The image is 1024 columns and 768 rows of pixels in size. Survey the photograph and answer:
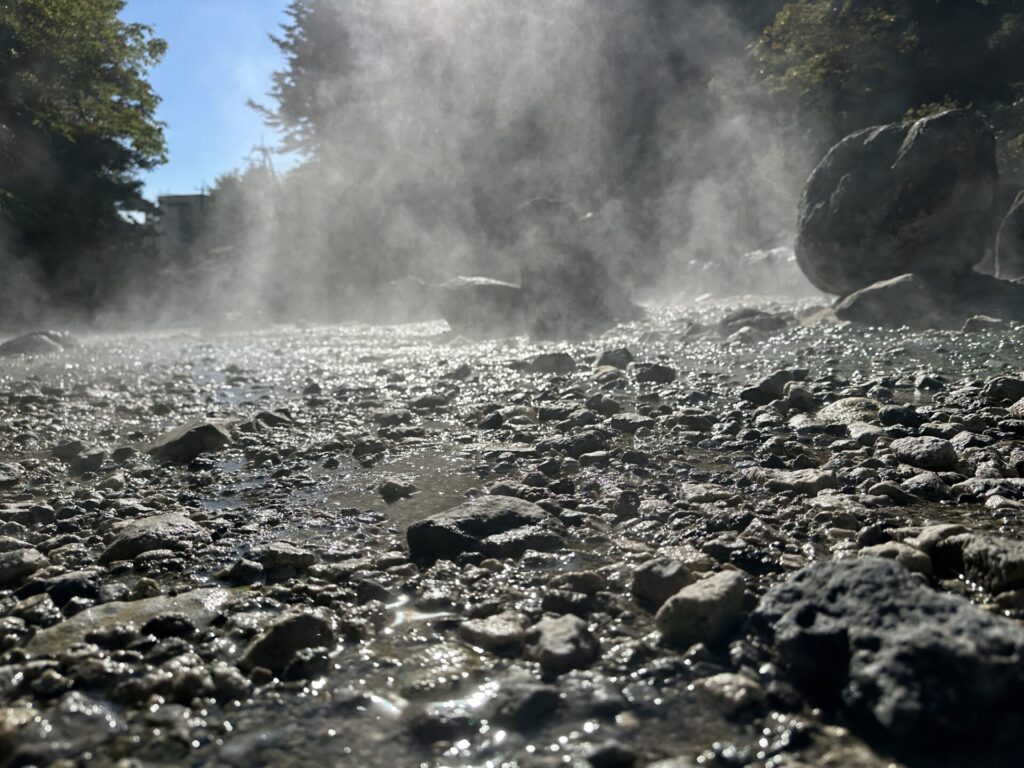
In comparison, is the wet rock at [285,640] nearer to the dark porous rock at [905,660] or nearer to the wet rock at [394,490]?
the dark porous rock at [905,660]

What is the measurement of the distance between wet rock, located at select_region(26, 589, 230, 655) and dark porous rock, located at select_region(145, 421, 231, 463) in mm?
2323

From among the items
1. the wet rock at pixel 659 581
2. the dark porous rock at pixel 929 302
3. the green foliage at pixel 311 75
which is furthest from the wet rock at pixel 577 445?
the green foliage at pixel 311 75

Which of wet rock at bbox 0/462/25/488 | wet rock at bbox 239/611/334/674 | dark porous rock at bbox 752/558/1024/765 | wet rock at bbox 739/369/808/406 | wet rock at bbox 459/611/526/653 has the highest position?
wet rock at bbox 739/369/808/406

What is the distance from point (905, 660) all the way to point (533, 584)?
118cm

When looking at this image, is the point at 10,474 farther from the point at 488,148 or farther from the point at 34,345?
the point at 488,148

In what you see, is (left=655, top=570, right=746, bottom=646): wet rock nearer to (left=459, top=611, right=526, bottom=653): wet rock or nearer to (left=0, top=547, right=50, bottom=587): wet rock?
(left=459, top=611, right=526, bottom=653): wet rock

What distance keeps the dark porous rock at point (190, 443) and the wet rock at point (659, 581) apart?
3177mm

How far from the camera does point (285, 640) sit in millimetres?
2074

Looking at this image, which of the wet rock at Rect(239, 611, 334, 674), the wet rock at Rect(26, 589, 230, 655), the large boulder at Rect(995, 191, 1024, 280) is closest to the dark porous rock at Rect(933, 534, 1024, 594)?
the wet rock at Rect(239, 611, 334, 674)

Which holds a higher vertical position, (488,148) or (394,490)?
(488,148)

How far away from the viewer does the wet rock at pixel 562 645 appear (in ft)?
6.39

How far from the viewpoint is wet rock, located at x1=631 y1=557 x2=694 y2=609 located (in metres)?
2.30

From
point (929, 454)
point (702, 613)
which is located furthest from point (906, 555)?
point (929, 454)

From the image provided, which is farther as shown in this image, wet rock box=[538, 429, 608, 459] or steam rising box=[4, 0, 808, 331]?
steam rising box=[4, 0, 808, 331]
